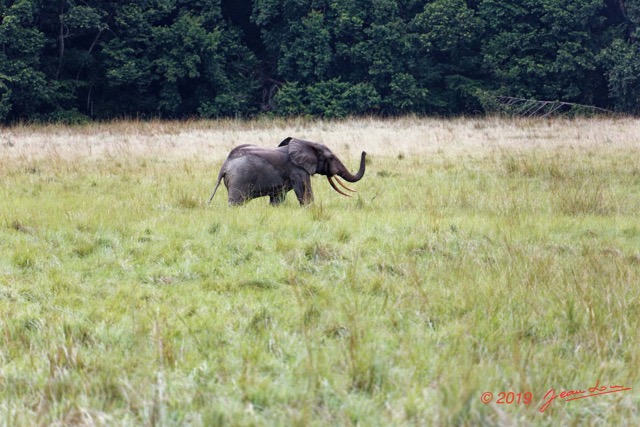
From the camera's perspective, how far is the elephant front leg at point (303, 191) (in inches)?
383

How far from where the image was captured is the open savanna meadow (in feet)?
11.3

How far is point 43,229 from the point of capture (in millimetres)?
7496

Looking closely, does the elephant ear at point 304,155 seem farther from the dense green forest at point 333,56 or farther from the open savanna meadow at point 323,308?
the dense green forest at point 333,56

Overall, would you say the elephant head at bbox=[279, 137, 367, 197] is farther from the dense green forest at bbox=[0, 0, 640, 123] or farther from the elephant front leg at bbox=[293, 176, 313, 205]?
the dense green forest at bbox=[0, 0, 640, 123]

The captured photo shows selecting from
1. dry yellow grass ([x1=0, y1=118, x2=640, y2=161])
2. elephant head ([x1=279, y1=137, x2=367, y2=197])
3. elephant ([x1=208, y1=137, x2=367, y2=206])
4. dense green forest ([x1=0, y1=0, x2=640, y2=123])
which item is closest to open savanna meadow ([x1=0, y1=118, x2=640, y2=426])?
elephant ([x1=208, y1=137, x2=367, y2=206])

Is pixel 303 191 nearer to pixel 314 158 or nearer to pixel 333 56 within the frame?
pixel 314 158

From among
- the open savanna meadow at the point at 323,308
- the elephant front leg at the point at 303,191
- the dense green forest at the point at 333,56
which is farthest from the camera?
the dense green forest at the point at 333,56

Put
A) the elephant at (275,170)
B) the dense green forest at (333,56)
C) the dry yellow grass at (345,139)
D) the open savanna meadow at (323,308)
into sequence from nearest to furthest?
the open savanna meadow at (323,308) → the elephant at (275,170) → the dry yellow grass at (345,139) → the dense green forest at (333,56)

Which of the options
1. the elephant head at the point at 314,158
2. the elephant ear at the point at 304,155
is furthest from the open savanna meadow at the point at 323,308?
the elephant ear at the point at 304,155

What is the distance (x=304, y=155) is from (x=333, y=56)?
2828cm

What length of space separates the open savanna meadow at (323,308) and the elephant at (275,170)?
1.04 ft

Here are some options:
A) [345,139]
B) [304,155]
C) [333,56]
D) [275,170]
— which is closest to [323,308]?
[275,170]

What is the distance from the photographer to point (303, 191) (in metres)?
9.80

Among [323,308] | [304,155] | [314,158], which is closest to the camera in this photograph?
[323,308]
